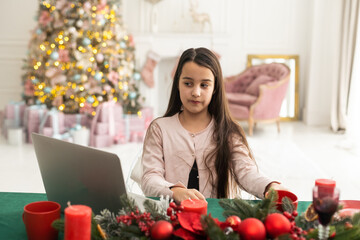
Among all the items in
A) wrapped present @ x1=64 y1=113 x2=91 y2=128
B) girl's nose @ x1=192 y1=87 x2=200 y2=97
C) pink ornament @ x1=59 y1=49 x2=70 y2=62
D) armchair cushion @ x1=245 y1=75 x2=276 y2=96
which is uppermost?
girl's nose @ x1=192 y1=87 x2=200 y2=97

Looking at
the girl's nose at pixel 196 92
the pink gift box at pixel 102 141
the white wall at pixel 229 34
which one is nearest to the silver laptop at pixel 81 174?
the girl's nose at pixel 196 92

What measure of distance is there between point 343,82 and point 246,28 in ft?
5.55

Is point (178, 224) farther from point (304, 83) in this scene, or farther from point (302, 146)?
point (304, 83)

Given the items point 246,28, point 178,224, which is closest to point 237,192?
point 178,224

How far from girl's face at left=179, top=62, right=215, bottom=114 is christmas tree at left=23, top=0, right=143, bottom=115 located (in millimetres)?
3314

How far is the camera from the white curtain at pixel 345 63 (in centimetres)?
533

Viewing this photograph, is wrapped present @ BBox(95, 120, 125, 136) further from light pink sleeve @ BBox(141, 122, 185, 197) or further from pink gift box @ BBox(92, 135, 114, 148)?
light pink sleeve @ BBox(141, 122, 185, 197)

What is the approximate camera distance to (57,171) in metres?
1.22

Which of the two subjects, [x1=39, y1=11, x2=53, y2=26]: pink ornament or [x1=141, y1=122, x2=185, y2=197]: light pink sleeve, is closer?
[x1=141, y1=122, x2=185, y2=197]: light pink sleeve

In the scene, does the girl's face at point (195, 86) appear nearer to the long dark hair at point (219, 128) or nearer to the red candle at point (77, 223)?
the long dark hair at point (219, 128)

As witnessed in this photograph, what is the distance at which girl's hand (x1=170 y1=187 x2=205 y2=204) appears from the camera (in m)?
1.31

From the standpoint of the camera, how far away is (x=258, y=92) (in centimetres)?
580

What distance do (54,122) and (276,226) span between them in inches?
161

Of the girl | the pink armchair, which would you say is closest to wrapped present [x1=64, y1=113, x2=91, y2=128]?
the pink armchair
